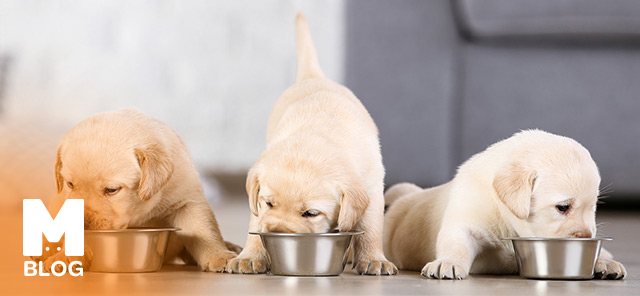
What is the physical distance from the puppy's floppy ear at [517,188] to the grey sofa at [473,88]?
6.30ft

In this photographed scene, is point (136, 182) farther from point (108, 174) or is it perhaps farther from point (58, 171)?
point (58, 171)

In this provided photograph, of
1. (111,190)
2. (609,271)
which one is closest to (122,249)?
(111,190)

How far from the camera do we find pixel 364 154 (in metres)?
2.40

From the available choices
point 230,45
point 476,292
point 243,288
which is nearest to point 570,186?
point 476,292

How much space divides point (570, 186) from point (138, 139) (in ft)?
3.74

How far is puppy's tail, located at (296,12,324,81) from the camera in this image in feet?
10.4

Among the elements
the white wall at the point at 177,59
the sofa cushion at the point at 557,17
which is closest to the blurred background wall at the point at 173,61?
the white wall at the point at 177,59

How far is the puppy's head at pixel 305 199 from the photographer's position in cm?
205

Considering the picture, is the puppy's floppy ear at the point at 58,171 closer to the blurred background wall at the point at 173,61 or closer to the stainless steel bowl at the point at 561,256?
the stainless steel bowl at the point at 561,256

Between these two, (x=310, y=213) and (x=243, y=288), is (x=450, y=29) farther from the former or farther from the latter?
(x=243, y=288)

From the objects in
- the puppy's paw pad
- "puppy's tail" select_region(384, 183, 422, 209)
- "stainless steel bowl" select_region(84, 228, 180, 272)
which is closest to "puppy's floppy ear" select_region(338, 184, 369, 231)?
the puppy's paw pad

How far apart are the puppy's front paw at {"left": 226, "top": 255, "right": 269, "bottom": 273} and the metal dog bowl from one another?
0.12m

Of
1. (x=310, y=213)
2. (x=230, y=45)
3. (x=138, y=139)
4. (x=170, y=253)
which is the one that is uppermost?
(x=230, y=45)

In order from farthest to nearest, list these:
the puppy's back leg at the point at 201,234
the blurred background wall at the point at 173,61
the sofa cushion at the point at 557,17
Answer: the blurred background wall at the point at 173,61 < the sofa cushion at the point at 557,17 < the puppy's back leg at the point at 201,234
